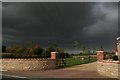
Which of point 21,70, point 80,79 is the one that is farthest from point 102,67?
point 21,70

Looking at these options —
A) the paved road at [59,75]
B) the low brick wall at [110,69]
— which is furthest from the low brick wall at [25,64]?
the low brick wall at [110,69]

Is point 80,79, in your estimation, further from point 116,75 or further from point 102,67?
point 102,67

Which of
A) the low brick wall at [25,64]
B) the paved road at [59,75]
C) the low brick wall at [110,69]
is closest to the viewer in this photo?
the low brick wall at [110,69]

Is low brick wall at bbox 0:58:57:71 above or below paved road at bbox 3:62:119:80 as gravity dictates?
above

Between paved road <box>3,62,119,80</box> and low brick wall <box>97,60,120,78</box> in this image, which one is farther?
paved road <box>3,62,119,80</box>

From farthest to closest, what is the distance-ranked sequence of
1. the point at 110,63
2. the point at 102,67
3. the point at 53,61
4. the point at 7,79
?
the point at 53,61, the point at 102,67, the point at 110,63, the point at 7,79

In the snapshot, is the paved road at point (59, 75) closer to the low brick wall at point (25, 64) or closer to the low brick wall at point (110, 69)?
the low brick wall at point (110, 69)

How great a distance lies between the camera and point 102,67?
2098cm

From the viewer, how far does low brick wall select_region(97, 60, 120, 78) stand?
17622 mm

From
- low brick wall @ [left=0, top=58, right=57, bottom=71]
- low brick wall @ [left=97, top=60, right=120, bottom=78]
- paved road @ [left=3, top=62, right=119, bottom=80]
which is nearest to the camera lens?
low brick wall @ [left=97, top=60, right=120, bottom=78]

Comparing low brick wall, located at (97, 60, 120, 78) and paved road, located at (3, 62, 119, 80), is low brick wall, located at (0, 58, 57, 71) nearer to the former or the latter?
paved road, located at (3, 62, 119, 80)

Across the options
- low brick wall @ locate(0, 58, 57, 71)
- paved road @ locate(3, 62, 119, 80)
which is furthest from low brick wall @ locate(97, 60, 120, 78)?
low brick wall @ locate(0, 58, 57, 71)

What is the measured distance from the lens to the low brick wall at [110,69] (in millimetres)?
17622

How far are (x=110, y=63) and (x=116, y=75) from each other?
4.72 feet
